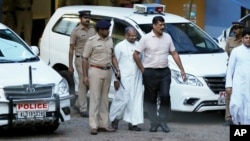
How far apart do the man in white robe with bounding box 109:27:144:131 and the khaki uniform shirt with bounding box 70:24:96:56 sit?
1449mm

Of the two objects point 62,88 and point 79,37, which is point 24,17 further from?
point 62,88

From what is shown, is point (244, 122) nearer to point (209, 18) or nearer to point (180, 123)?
point (180, 123)

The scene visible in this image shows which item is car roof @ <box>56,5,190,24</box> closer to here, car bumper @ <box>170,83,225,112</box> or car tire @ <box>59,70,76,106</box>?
car tire @ <box>59,70,76,106</box>

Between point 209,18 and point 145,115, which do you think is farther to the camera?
point 209,18

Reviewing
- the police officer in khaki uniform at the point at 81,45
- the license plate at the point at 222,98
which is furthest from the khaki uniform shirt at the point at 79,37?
the license plate at the point at 222,98

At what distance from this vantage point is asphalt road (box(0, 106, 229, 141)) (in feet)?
39.4

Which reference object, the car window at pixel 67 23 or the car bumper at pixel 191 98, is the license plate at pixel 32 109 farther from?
the car window at pixel 67 23

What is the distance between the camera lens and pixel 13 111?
11375 mm

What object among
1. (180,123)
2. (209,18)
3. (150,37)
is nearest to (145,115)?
(180,123)

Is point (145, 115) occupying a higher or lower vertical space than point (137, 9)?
lower

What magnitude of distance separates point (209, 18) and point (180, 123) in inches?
280

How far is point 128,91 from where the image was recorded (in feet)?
41.5

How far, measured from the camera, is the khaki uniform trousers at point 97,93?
12.2 m

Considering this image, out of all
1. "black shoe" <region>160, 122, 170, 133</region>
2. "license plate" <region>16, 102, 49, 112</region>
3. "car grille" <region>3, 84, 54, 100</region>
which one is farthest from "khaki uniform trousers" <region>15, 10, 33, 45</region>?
"license plate" <region>16, 102, 49, 112</region>
